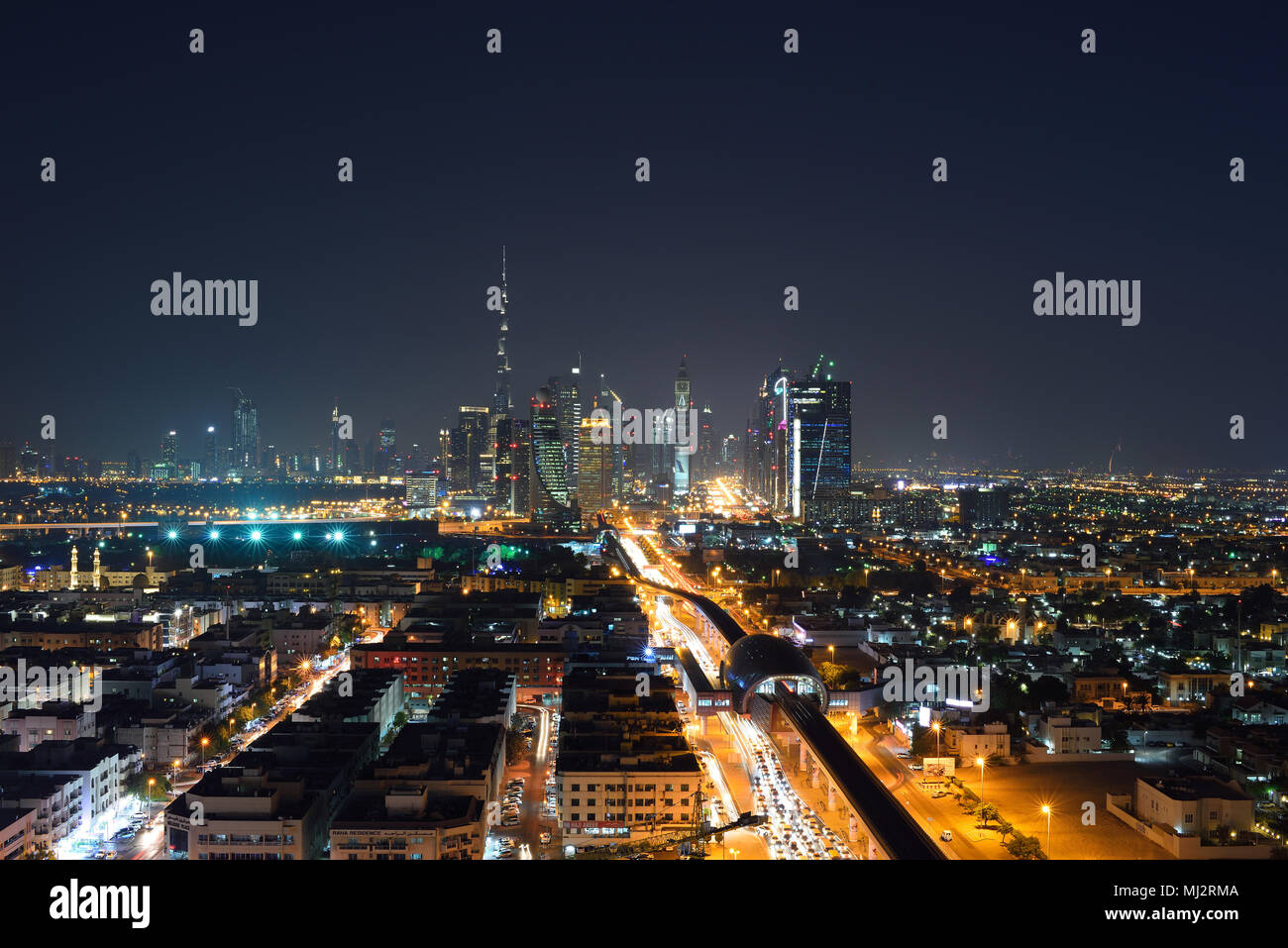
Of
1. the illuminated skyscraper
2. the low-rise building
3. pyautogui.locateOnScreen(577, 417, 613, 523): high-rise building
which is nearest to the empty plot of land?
the low-rise building

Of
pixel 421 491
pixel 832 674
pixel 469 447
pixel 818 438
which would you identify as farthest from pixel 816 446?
pixel 832 674

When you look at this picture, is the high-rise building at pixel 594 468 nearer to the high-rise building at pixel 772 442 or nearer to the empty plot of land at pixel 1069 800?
the high-rise building at pixel 772 442

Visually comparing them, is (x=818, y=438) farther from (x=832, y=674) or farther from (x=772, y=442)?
(x=832, y=674)

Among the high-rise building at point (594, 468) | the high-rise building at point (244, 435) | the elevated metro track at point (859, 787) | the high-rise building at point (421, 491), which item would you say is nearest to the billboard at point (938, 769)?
the elevated metro track at point (859, 787)

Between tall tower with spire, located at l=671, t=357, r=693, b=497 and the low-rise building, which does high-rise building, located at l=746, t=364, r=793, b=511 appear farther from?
the low-rise building

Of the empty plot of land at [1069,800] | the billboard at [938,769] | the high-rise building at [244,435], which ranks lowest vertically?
the empty plot of land at [1069,800]
